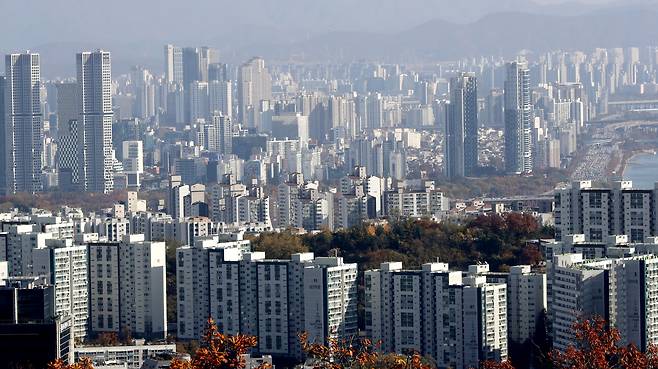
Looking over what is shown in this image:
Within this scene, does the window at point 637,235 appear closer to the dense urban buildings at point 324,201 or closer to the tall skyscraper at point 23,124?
the dense urban buildings at point 324,201

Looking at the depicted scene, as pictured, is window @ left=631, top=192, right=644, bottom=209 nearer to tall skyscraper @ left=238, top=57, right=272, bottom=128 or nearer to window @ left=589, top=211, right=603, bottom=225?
window @ left=589, top=211, right=603, bottom=225

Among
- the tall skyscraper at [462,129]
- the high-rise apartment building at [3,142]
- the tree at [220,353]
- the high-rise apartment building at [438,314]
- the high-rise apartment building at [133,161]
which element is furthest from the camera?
the tall skyscraper at [462,129]

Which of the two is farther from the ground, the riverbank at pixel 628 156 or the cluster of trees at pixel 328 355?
the riverbank at pixel 628 156

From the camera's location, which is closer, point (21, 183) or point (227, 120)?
Answer: point (21, 183)

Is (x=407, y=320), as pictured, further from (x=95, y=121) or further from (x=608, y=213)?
(x=95, y=121)

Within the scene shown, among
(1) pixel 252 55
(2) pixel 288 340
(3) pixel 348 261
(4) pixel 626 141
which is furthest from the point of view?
(1) pixel 252 55

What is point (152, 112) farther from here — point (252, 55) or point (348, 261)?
point (348, 261)

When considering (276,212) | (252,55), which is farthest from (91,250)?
(252,55)

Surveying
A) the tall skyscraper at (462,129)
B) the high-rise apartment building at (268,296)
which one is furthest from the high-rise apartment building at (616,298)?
the tall skyscraper at (462,129)
